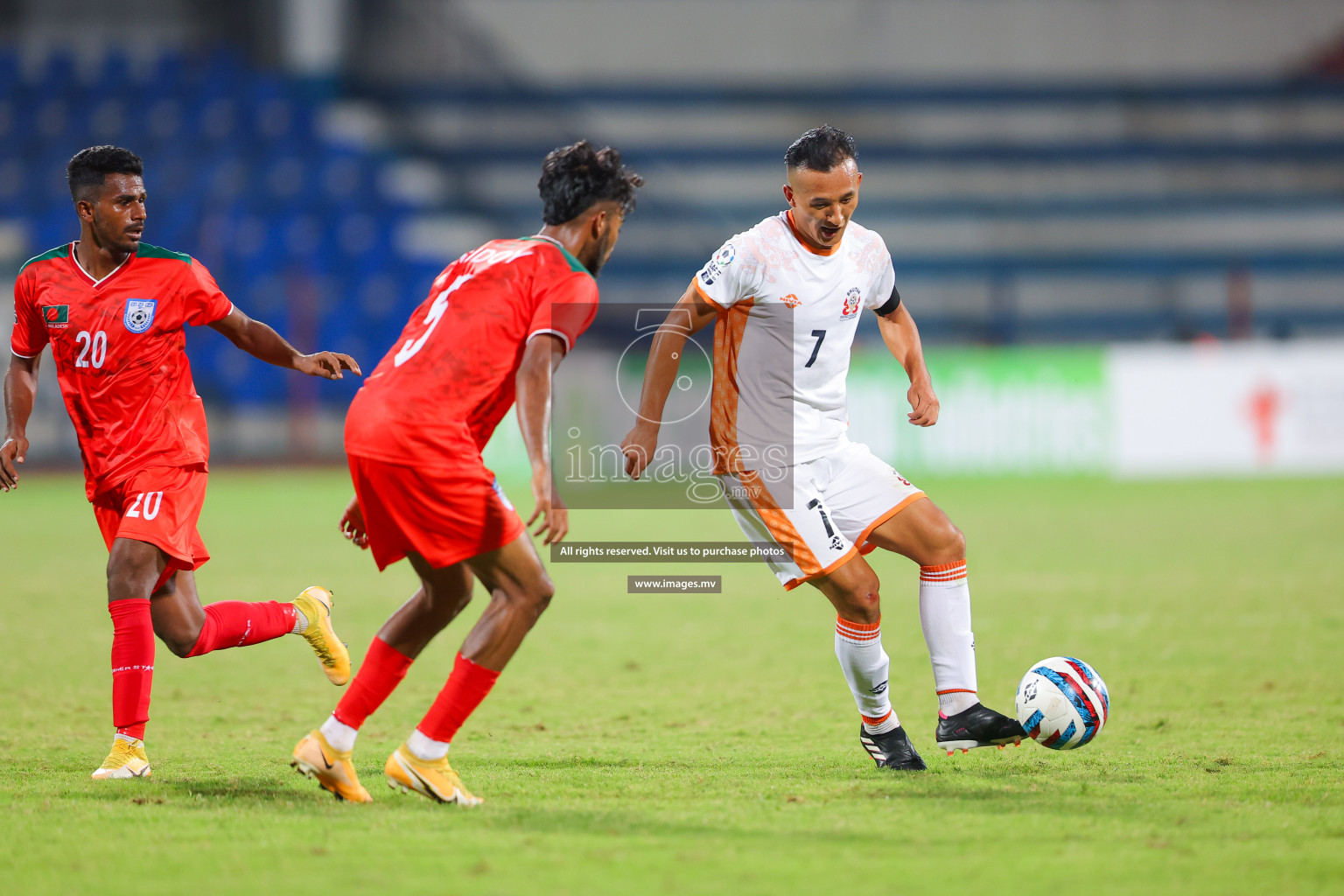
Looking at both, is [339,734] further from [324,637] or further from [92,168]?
[92,168]

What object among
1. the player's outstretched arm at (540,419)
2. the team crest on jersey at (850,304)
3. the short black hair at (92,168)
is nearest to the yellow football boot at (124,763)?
the player's outstretched arm at (540,419)

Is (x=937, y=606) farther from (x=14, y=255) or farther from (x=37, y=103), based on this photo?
(x=37, y=103)

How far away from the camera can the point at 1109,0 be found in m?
26.8

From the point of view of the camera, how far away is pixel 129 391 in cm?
480

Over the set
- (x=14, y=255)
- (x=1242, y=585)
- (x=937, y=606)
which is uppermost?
(x=14, y=255)

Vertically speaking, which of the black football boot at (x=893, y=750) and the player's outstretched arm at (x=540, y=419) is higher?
the player's outstretched arm at (x=540, y=419)

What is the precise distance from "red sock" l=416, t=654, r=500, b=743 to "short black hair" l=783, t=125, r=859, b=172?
6.80 feet

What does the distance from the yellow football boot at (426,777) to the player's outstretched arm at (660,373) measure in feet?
3.93

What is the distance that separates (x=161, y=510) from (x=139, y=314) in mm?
714

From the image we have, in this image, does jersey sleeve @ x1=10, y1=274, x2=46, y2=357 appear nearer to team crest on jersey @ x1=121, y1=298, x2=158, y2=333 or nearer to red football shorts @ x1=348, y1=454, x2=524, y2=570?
team crest on jersey @ x1=121, y1=298, x2=158, y2=333

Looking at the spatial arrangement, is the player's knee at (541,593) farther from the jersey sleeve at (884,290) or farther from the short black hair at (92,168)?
the short black hair at (92,168)

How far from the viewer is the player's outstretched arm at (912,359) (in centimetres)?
514

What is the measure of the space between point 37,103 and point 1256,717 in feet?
72.6

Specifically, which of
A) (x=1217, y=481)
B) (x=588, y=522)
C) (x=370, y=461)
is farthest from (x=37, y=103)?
(x=370, y=461)
